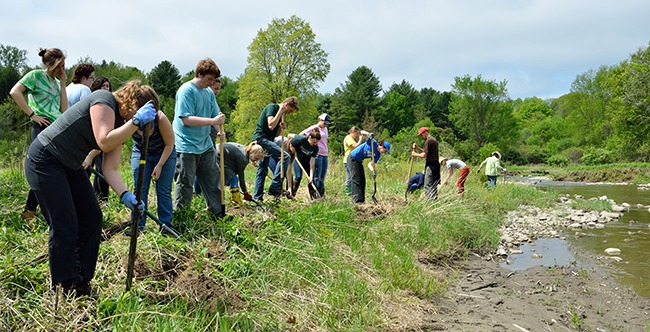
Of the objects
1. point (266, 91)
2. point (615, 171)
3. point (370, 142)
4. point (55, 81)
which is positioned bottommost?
point (615, 171)

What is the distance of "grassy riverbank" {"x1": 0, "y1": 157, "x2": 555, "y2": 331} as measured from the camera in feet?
9.41

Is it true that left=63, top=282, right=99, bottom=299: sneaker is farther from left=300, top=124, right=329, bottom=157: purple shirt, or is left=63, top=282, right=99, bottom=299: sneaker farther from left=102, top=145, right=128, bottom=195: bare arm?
left=300, top=124, right=329, bottom=157: purple shirt

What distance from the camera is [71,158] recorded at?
278cm

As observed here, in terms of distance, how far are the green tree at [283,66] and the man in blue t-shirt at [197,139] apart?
22.9 m

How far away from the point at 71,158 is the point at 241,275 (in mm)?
1582

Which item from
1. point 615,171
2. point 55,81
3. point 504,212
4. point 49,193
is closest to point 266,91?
point 504,212

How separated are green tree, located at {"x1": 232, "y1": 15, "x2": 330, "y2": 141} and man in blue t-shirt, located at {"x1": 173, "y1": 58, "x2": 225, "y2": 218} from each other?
75.1ft

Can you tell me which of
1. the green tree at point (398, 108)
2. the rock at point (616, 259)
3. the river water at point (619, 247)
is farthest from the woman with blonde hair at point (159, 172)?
the green tree at point (398, 108)

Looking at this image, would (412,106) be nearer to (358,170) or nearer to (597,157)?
(597,157)

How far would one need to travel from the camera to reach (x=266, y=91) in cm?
2764

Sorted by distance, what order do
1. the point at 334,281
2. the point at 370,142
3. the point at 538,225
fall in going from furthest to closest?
1. the point at 538,225
2. the point at 370,142
3. the point at 334,281

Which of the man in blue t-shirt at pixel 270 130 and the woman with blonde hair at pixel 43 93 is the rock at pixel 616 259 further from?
the woman with blonde hair at pixel 43 93

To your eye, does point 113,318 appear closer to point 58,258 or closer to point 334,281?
point 58,258

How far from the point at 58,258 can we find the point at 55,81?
239cm
